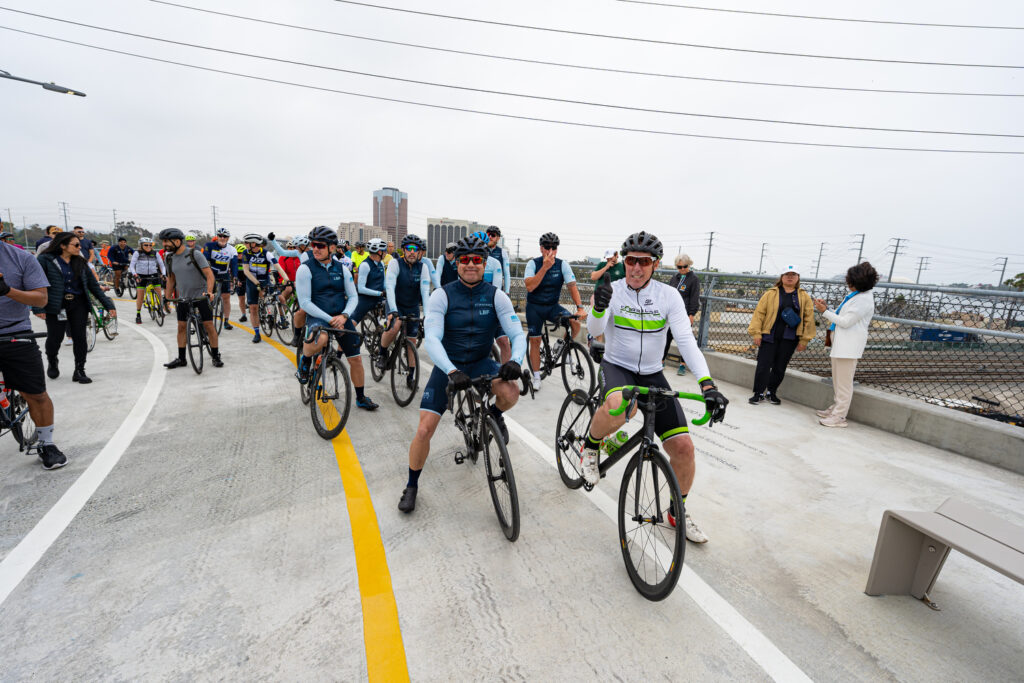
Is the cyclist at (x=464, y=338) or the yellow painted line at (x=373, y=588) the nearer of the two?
the yellow painted line at (x=373, y=588)

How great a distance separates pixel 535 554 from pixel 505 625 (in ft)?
2.14

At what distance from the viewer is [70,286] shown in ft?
22.2

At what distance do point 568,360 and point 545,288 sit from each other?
1191 mm

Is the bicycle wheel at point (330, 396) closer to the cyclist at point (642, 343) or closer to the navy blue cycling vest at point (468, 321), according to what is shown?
the navy blue cycling vest at point (468, 321)

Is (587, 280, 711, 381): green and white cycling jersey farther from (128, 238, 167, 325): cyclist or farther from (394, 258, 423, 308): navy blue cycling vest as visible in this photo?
(128, 238, 167, 325): cyclist

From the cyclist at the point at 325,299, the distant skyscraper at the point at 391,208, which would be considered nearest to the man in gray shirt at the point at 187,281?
the cyclist at the point at 325,299

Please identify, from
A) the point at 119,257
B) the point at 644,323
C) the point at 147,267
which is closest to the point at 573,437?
the point at 644,323

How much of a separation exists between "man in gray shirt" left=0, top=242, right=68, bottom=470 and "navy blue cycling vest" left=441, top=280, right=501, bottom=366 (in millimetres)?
3589

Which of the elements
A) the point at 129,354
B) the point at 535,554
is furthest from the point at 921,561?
the point at 129,354

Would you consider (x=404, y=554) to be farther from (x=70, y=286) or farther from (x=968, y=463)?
(x=70, y=286)

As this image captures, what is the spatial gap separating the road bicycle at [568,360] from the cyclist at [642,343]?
2683 mm

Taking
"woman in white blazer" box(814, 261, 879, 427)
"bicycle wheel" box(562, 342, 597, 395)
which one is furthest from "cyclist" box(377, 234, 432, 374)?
"woman in white blazer" box(814, 261, 879, 427)

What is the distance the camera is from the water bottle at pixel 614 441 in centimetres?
338

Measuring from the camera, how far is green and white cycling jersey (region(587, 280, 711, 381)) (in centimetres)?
330
